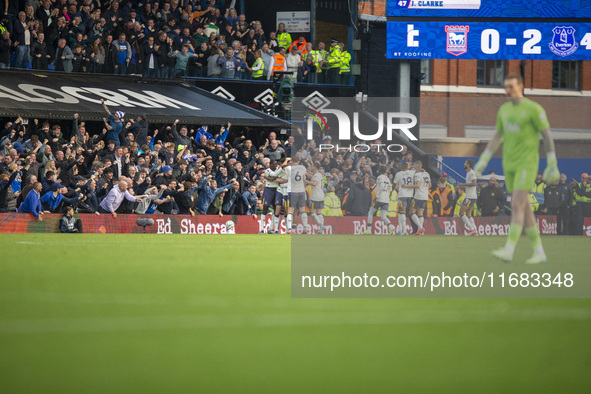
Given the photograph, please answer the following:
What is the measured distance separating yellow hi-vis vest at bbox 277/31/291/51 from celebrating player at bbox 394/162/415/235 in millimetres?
15340

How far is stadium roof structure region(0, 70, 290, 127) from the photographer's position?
23.8 m

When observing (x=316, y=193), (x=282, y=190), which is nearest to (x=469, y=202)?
(x=316, y=193)

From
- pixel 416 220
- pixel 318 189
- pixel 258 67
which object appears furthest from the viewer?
pixel 258 67

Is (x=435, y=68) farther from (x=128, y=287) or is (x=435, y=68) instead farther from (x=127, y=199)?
(x=128, y=287)

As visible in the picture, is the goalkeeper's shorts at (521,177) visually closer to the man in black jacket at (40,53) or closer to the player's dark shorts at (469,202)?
the player's dark shorts at (469,202)

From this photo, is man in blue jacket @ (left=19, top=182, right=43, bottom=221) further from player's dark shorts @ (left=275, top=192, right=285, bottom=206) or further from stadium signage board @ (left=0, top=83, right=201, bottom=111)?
player's dark shorts @ (left=275, top=192, right=285, bottom=206)

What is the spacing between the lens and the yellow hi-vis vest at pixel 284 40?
102 ft

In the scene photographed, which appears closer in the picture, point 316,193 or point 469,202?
point 316,193

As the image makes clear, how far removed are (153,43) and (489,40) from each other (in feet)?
31.8

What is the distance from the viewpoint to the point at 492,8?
24.4m

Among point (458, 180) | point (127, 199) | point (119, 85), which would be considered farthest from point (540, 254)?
point (119, 85)

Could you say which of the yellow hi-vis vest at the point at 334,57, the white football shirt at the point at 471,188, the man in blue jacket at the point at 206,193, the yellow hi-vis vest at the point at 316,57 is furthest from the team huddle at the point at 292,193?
the yellow hi-vis vest at the point at 334,57

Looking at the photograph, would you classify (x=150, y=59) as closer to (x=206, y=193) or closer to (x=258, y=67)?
(x=258, y=67)

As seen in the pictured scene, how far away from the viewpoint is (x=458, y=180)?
16.5 meters
